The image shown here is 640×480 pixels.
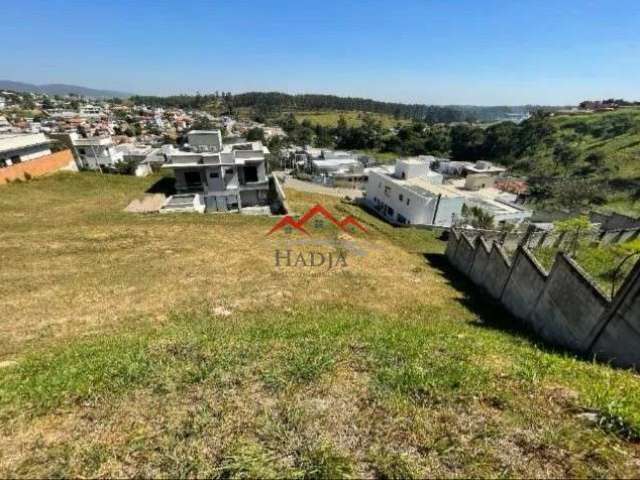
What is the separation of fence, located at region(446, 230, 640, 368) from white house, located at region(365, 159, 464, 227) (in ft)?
52.5

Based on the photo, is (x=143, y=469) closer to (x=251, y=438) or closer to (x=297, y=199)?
(x=251, y=438)

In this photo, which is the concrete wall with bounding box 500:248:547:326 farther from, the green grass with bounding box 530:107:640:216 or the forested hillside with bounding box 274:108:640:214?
the forested hillside with bounding box 274:108:640:214

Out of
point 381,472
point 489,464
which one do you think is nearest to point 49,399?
point 381,472

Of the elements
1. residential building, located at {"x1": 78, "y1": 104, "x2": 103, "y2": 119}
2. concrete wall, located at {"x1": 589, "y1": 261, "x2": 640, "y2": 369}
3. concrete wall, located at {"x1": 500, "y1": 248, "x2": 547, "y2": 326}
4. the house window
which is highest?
concrete wall, located at {"x1": 589, "y1": 261, "x2": 640, "y2": 369}

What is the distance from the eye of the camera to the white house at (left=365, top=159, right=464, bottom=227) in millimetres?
27484

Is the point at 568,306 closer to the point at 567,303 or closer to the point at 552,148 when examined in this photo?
the point at 567,303

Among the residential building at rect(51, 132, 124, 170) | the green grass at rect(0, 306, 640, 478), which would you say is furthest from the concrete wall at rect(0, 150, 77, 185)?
the green grass at rect(0, 306, 640, 478)

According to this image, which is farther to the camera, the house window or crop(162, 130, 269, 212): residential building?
the house window

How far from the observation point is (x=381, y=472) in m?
2.82

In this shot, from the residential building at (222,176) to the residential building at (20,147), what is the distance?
1161cm

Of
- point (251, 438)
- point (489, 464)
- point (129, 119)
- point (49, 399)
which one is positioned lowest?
point (129, 119)

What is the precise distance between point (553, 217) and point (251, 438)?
114 feet

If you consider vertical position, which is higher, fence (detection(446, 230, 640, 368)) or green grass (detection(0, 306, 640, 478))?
green grass (detection(0, 306, 640, 478))

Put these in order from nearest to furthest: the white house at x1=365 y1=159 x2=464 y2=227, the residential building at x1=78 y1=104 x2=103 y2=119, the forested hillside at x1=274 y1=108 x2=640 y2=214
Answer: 1. the white house at x1=365 y1=159 x2=464 y2=227
2. the forested hillside at x1=274 y1=108 x2=640 y2=214
3. the residential building at x1=78 y1=104 x2=103 y2=119
